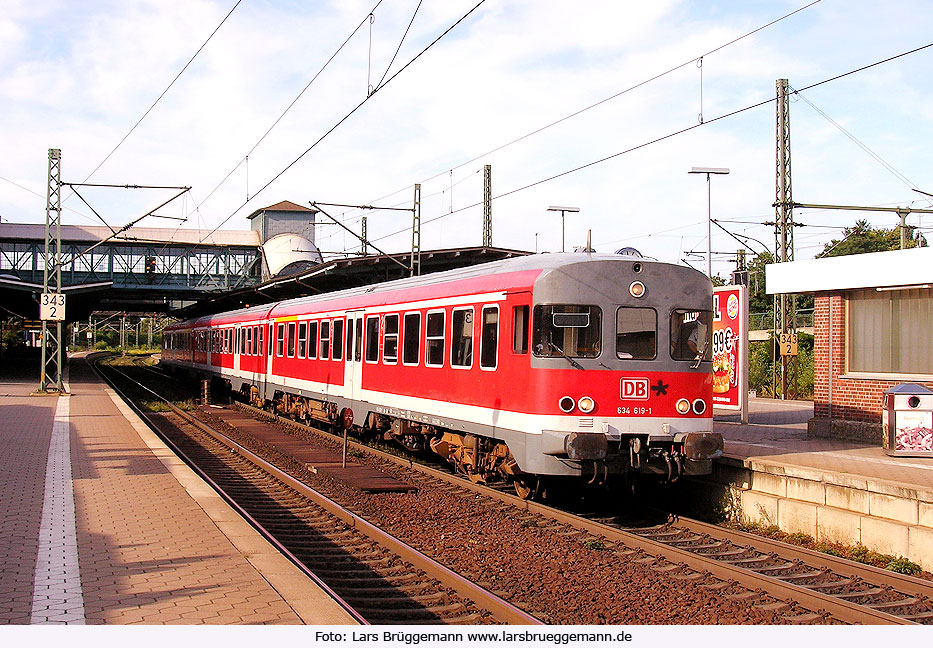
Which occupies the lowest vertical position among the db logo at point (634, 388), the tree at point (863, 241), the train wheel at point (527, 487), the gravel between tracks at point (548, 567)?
the gravel between tracks at point (548, 567)

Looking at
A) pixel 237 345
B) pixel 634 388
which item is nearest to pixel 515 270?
pixel 634 388

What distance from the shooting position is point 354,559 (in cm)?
875

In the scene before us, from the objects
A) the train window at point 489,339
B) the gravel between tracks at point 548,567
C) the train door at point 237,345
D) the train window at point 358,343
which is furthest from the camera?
the train door at point 237,345

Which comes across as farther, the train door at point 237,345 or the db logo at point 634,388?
the train door at point 237,345

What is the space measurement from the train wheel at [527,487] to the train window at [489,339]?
4.89ft

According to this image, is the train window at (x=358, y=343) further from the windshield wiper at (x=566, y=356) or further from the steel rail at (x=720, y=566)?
the windshield wiper at (x=566, y=356)

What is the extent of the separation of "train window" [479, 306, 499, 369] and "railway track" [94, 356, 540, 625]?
8.18ft

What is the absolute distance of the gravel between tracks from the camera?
7012 mm

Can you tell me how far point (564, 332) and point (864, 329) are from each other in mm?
6606

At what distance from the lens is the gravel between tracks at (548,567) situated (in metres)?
7.01

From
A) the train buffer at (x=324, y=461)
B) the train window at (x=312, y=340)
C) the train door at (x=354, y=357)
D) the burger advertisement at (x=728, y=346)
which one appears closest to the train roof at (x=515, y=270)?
the train door at (x=354, y=357)

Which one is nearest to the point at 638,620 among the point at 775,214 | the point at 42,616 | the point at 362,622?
the point at 362,622

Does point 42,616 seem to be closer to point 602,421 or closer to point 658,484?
point 602,421

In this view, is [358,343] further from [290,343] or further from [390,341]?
[290,343]
